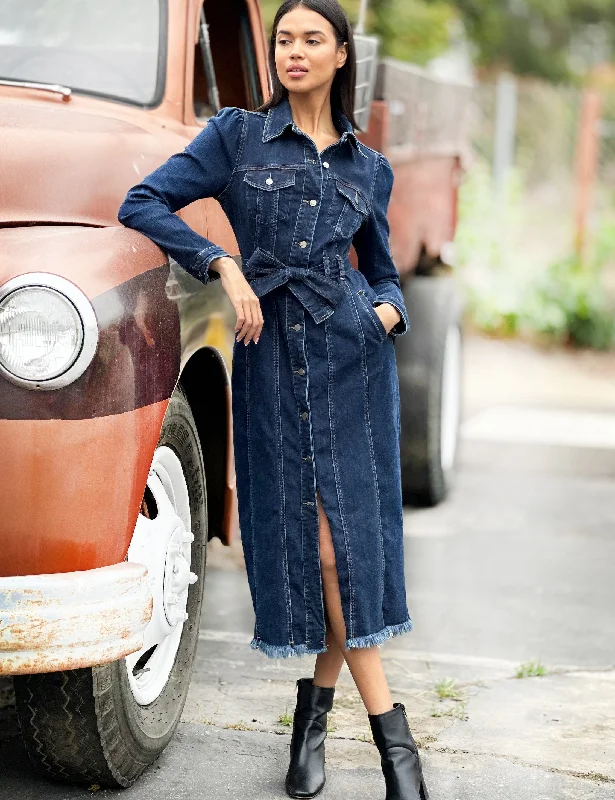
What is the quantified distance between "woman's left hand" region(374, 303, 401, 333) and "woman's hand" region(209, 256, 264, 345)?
0.98 ft

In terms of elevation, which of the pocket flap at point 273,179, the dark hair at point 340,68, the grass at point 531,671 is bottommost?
the grass at point 531,671

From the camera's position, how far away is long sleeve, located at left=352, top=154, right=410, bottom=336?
10.1ft

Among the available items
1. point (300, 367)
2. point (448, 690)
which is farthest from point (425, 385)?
point (300, 367)

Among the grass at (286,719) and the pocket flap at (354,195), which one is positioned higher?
the pocket flap at (354,195)

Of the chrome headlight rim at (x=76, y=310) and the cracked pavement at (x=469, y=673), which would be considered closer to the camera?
the chrome headlight rim at (x=76, y=310)

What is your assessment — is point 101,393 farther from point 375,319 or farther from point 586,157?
point 586,157

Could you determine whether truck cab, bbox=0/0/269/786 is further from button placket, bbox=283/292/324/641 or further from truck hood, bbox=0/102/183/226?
button placket, bbox=283/292/324/641

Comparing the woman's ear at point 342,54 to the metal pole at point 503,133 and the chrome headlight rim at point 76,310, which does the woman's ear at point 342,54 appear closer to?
the chrome headlight rim at point 76,310

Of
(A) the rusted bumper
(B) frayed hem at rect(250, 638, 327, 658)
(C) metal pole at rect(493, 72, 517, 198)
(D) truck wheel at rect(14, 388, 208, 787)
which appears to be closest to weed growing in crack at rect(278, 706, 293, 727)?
(D) truck wheel at rect(14, 388, 208, 787)

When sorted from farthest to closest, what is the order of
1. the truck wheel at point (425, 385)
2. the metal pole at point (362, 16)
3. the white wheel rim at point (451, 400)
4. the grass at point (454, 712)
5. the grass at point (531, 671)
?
the white wheel rim at point (451, 400)
the truck wheel at point (425, 385)
the metal pole at point (362, 16)
the grass at point (531, 671)
the grass at point (454, 712)

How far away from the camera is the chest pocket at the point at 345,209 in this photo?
2.95 meters

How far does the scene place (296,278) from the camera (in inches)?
115

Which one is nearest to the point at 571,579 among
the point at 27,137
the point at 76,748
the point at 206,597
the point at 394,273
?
the point at 206,597

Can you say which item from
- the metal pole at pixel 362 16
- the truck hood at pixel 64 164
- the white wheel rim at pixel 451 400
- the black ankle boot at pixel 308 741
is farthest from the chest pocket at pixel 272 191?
the white wheel rim at pixel 451 400
